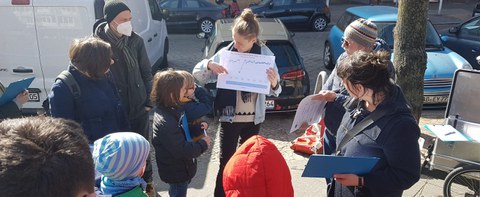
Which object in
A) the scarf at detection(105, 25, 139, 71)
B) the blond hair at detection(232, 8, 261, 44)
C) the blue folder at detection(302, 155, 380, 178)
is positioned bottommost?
the blue folder at detection(302, 155, 380, 178)

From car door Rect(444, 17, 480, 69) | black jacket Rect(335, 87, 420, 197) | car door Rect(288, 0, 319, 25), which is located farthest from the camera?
car door Rect(288, 0, 319, 25)

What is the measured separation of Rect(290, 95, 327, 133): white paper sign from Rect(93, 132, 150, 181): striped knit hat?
1366mm

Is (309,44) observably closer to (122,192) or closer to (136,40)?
(136,40)

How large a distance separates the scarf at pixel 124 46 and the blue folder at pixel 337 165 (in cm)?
193

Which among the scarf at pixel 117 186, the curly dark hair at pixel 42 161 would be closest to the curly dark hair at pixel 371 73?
the scarf at pixel 117 186

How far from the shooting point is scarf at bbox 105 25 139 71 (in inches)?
139

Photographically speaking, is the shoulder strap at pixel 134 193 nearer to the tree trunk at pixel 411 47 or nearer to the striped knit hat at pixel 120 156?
the striped knit hat at pixel 120 156

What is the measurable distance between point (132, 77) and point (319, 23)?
13.3m

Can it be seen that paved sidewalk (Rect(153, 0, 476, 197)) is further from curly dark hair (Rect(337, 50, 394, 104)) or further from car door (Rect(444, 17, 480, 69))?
curly dark hair (Rect(337, 50, 394, 104))

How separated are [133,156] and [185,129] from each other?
91 cm

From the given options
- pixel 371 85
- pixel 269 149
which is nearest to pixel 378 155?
pixel 371 85

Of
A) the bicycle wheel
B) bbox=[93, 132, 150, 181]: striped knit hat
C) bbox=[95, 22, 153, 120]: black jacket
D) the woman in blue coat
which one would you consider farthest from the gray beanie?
the bicycle wheel

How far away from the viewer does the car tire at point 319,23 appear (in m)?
15.9

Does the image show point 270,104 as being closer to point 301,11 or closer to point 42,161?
point 42,161
